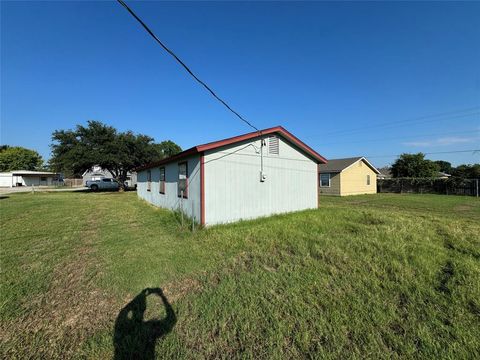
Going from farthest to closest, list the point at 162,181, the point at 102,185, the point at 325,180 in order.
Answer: the point at 102,185 < the point at 325,180 < the point at 162,181

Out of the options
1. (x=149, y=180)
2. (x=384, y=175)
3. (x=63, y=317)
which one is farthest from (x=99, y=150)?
(x=384, y=175)

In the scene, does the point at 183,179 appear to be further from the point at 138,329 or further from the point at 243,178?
the point at 138,329

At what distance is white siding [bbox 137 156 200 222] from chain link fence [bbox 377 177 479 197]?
82.9ft

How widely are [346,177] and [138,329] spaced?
76.6ft

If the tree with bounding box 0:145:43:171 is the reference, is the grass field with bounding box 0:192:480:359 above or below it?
below

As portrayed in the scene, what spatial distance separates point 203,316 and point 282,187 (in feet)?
25.5

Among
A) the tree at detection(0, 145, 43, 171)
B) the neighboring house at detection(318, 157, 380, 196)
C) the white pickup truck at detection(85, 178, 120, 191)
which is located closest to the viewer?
the neighboring house at detection(318, 157, 380, 196)

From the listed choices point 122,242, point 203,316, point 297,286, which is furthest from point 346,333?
point 122,242

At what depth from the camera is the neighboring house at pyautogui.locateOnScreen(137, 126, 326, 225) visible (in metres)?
7.99

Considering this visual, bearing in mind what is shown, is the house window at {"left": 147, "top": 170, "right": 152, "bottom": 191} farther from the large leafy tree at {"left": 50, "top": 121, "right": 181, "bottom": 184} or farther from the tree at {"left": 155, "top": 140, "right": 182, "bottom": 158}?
the tree at {"left": 155, "top": 140, "right": 182, "bottom": 158}

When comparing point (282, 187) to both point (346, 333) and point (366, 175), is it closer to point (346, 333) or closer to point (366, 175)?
point (346, 333)

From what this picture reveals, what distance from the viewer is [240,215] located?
8703 millimetres

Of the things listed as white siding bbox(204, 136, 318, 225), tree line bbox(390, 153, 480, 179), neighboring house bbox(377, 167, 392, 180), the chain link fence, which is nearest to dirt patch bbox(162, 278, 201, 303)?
white siding bbox(204, 136, 318, 225)

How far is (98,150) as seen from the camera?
83.5 feet
